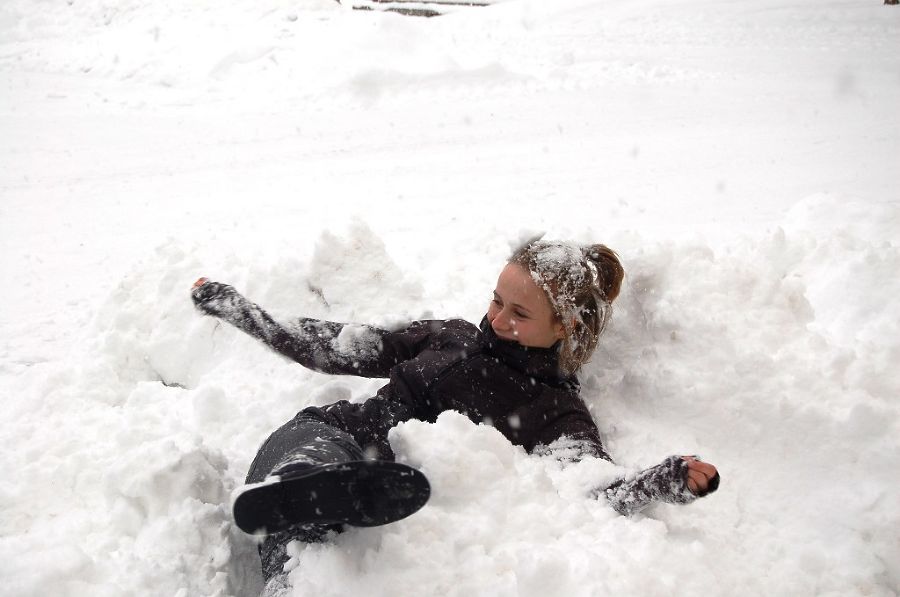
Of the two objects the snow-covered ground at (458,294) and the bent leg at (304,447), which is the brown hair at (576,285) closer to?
the snow-covered ground at (458,294)

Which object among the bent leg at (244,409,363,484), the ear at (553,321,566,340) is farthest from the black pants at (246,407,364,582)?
the ear at (553,321,566,340)

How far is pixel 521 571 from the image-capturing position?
157cm

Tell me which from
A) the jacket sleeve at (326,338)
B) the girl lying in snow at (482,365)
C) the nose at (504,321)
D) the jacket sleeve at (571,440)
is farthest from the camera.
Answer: the jacket sleeve at (326,338)

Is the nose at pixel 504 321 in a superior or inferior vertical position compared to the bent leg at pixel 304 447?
superior

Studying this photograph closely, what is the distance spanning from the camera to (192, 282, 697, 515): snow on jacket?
2.24m

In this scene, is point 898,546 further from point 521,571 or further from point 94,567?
point 94,567

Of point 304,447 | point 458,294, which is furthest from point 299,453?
point 458,294

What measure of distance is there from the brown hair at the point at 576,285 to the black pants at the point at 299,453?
79cm


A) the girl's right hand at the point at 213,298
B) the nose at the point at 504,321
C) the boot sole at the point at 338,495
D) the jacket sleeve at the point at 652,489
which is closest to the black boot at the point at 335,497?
the boot sole at the point at 338,495

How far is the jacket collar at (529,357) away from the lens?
7.46ft

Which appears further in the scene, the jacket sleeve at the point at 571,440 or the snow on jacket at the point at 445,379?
the snow on jacket at the point at 445,379

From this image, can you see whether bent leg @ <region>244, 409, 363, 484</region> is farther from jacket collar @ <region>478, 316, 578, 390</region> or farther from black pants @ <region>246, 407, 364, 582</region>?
jacket collar @ <region>478, 316, 578, 390</region>

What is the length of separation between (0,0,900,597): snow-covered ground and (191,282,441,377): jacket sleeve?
222 millimetres

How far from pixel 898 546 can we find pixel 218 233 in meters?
3.75
